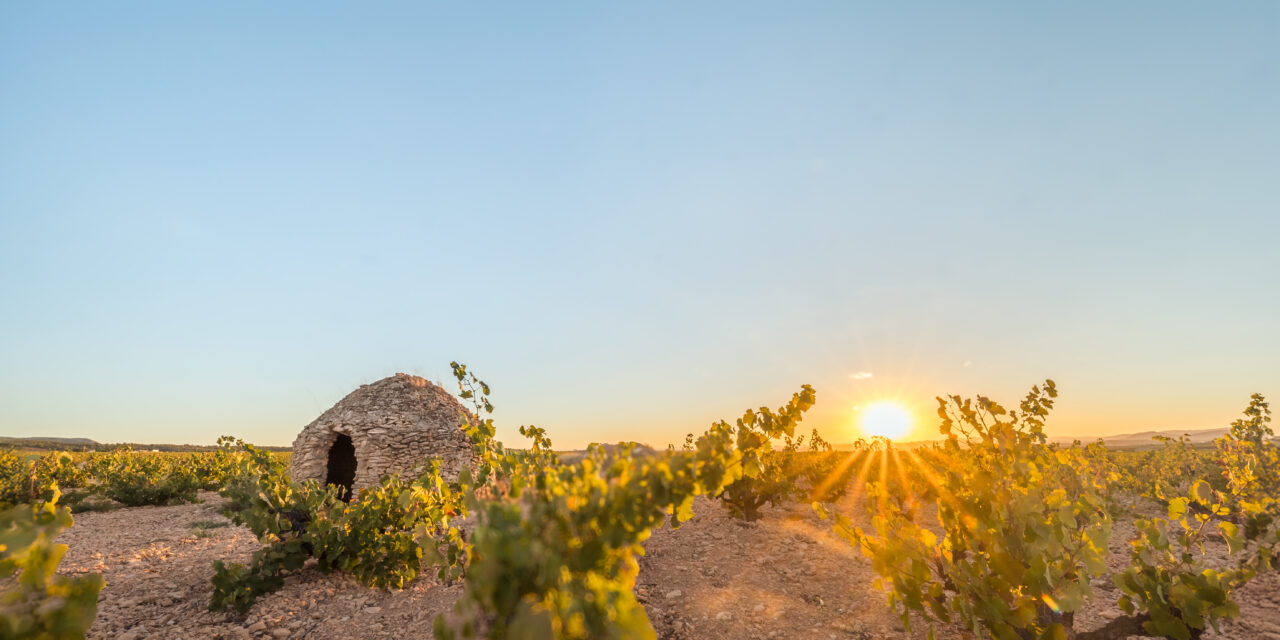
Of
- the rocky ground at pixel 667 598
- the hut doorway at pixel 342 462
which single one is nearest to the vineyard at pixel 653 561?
the rocky ground at pixel 667 598

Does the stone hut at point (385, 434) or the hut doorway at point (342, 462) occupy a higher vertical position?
the stone hut at point (385, 434)

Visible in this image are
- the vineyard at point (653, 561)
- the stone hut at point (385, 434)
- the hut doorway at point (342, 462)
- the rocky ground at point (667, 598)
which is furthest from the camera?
the hut doorway at point (342, 462)

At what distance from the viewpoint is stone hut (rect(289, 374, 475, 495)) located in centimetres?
1592

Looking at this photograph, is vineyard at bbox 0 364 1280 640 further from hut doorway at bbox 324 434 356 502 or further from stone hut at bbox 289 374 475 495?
hut doorway at bbox 324 434 356 502

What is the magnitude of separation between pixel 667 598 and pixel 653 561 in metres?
1.57

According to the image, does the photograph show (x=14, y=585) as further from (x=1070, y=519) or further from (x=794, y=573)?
(x=794, y=573)

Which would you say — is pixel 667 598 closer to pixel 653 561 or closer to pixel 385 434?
pixel 653 561

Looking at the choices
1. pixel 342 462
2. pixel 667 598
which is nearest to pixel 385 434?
pixel 342 462

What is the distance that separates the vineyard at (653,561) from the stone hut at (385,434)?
18.9 feet

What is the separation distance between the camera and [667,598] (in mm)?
6418

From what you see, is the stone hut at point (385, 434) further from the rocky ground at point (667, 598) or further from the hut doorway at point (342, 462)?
the rocky ground at point (667, 598)

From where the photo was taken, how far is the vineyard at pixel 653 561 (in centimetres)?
205

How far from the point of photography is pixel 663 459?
224 cm

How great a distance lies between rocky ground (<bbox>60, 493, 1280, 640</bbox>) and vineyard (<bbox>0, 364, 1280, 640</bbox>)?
0.13 feet
